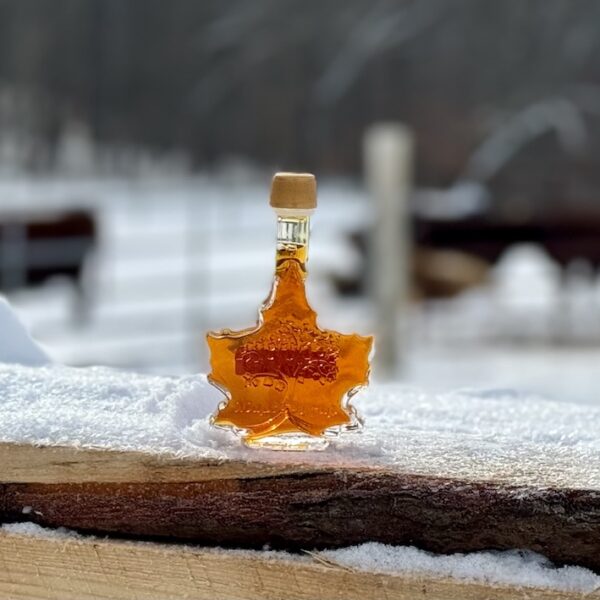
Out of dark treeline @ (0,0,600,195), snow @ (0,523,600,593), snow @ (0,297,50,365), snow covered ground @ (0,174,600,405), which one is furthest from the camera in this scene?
dark treeline @ (0,0,600,195)

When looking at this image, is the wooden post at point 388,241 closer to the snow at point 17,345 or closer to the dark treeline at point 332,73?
the snow at point 17,345

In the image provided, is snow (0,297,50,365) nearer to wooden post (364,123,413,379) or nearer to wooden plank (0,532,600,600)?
wooden plank (0,532,600,600)

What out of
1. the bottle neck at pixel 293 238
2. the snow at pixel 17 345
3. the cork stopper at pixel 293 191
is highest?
the cork stopper at pixel 293 191

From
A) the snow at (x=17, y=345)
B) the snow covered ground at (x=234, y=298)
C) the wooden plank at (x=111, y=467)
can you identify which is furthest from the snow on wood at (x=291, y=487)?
the snow covered ground at (x=234, y=298)

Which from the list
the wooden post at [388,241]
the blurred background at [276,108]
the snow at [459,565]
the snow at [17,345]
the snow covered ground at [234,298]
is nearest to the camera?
the snow at [459,565]

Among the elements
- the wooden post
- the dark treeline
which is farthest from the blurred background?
the wooden post

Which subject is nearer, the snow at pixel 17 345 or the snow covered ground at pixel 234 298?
the snow at pixel 17 345
